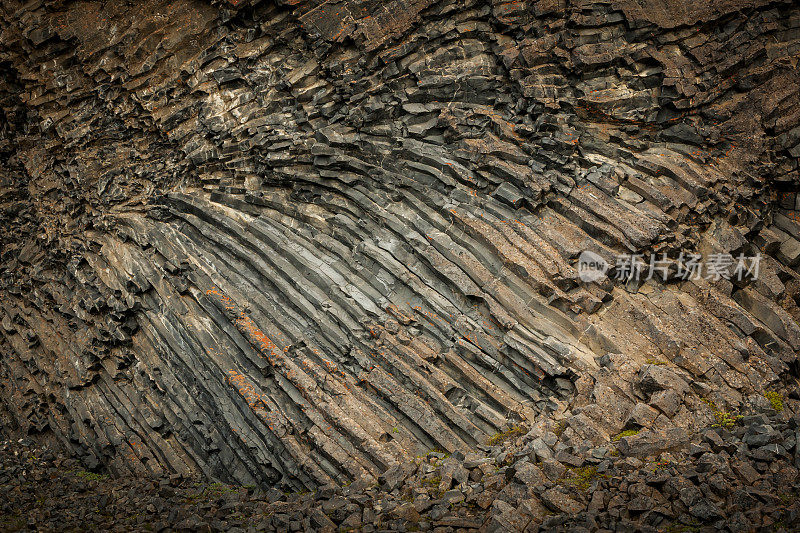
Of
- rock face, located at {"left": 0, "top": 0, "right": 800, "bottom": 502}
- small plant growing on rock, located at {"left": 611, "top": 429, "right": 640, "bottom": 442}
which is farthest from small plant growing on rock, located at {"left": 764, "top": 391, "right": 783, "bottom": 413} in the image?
small plant growing on rock, located at {"left": 611, "top": 429, "right": 640, "bottom": 442}

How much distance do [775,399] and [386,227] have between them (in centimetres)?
868

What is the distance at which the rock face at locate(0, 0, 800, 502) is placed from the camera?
12.7 m

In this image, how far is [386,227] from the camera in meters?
15.2

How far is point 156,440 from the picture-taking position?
14.8m

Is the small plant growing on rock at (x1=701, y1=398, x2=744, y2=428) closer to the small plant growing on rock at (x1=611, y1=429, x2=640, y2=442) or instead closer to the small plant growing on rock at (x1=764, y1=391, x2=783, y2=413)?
the small plant growing on rock at (x1=764, y1=391, x2=783, y2=413)

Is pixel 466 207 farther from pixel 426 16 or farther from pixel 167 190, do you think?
pixel 167 190

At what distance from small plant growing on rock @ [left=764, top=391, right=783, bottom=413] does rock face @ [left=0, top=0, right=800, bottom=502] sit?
0.11 metres

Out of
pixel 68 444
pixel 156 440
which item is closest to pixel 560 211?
pixel 156 440

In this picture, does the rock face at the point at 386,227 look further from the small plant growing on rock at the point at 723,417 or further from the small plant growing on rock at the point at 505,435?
the small plant growing on rock at the point at 723,417

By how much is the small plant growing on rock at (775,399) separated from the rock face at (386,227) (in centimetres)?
11

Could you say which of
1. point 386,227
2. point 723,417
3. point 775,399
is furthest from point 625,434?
point 386,227

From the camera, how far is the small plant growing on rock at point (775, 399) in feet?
38.3

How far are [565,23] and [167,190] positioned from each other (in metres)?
11.6

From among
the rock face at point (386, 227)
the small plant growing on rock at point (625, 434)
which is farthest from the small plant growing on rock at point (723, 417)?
the small plant growing on rock at point (625, 434)
